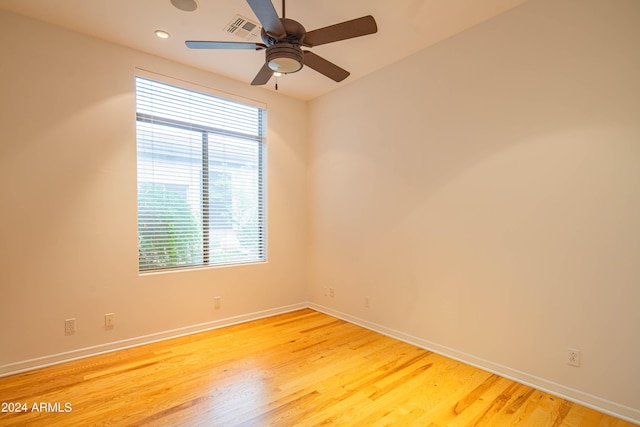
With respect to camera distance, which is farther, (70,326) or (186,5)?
(70,326)

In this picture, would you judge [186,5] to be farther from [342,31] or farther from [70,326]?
[70,326]

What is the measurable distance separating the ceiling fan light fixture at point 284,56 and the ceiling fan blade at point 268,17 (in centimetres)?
7

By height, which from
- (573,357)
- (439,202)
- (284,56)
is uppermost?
(284,56)

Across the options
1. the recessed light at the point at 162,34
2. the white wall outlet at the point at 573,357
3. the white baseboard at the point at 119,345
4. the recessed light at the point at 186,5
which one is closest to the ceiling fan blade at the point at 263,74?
the recessed light at the point at 186,5

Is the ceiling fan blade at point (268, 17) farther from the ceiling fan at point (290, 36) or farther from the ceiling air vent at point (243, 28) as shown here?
the ceiling air vent at point (243, 28)

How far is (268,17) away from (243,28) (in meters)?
1.07

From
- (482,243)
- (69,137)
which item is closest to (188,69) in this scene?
(69,137)

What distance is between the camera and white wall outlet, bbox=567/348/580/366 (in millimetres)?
2174

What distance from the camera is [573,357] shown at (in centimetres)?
219

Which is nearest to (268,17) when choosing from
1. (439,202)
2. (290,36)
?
(290,36)

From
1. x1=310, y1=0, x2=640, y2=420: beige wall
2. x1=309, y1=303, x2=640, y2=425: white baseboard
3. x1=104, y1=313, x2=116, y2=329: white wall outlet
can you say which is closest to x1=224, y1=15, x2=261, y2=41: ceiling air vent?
x1=310, y1=0, x2=640, y2=420: beige wall

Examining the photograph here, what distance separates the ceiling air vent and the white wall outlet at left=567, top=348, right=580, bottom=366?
3.54 m

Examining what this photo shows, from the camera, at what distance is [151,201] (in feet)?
10.6

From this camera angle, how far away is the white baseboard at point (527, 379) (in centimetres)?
201
